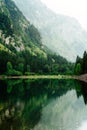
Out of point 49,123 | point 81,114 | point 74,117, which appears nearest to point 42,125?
point 49,123

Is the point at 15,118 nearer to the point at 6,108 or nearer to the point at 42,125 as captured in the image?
the point at 42,125

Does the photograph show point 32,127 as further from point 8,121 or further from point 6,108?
point 6,108

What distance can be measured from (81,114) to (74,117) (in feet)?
10.4

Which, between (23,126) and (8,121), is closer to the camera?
(23,126)

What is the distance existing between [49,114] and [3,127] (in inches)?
548

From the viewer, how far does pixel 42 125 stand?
134ft

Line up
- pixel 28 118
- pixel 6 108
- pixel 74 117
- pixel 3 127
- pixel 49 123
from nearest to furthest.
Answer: pixel 3 127 < pixel 49 123 < pixel 28 118 < pixel 74 117 < pixel 6 108

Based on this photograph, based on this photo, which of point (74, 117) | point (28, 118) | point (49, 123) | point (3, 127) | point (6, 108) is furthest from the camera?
point (6, 108)

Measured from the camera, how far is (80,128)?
130ft

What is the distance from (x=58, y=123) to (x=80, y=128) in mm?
4033

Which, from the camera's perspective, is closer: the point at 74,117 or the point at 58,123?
→ the point at 58,123

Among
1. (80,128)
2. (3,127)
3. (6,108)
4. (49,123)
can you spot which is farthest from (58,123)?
(6,108)

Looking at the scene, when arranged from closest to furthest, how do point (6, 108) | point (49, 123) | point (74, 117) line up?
1. point (49, 123)
2. point (74, 117)
3. point (6, 108)

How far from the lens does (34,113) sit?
51.5 metres
